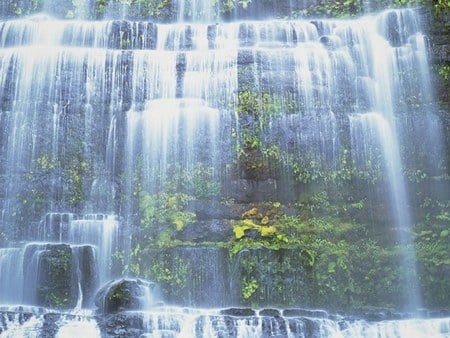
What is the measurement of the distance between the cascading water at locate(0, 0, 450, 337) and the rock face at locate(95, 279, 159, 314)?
0.06 meters

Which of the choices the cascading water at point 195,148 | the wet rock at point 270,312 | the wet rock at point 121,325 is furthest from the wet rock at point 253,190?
the wet rock at point 121,325

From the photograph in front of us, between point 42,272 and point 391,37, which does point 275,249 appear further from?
point 391,37

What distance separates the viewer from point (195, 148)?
42.4 feet

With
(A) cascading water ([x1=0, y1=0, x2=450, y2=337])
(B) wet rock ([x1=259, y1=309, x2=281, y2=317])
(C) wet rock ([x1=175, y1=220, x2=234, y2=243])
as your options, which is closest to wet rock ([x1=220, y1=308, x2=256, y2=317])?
(A) cascading water ([x1=0, y1=0, x2=450, y2=337])

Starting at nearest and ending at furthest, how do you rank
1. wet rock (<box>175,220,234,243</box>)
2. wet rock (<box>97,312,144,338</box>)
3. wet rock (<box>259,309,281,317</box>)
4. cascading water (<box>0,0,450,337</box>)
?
wet rock (<box>97,312,144,338</box>) < wet rock (<box>259,309,281,317</box>) < cascading water (<box>0,0,450,337</box>) < wet rock (<box>175,220,234,243</box>)

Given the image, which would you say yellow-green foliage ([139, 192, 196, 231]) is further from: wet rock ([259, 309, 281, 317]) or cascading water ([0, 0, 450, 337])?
wet rock ([259, 309, 281, 317])

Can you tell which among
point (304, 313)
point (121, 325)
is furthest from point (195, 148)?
point (121, 325)

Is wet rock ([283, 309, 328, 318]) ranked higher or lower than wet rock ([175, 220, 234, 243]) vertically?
lower

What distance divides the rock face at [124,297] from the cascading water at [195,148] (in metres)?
0.06

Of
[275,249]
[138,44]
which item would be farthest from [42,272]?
[138,44]

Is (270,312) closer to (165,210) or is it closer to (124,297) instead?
(124,297)

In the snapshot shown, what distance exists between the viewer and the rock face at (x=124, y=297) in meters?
10.0

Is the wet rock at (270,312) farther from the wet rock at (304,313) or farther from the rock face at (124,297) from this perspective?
the rock face at (124,297)

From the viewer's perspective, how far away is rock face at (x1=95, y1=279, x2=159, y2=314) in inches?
395
